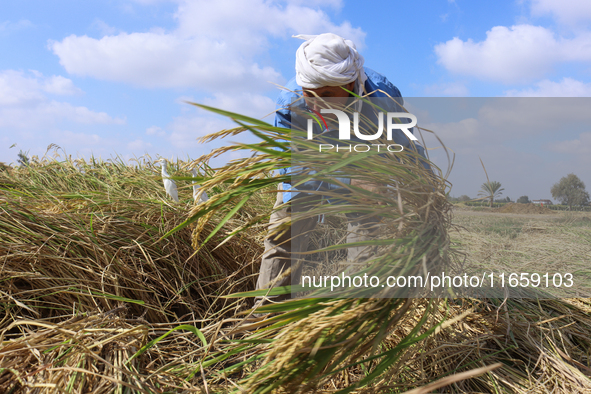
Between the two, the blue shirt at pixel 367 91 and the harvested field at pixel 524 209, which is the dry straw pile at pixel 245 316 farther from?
the blue shirt at pixel 367 91

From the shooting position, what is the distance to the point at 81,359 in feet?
3.51

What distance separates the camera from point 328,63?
1.45 meters

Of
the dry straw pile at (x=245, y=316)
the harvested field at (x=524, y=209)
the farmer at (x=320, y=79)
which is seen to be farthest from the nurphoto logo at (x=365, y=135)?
the harvested field at (x=524, y=209)

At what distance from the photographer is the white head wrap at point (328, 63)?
1437mm

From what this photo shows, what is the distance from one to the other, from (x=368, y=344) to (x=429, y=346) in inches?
20.8

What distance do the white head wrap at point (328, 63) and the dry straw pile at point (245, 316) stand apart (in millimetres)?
543

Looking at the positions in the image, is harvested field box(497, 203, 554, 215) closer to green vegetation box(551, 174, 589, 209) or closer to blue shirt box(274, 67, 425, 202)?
green vegetation box(551, 174, 589, 209)

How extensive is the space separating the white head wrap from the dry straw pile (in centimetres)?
54

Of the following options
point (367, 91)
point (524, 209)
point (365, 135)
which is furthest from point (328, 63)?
point (524, 209)

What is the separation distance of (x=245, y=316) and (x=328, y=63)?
1061 mm

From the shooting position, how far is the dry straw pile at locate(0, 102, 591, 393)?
2.73 feet

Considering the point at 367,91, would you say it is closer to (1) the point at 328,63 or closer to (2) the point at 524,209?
(1) the point at 328,63

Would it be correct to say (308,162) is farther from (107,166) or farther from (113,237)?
(107,166)

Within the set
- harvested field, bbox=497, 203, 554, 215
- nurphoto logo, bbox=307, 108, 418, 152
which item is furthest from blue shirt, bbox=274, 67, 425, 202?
harvested field, bbox=497, 203, 554, 215
